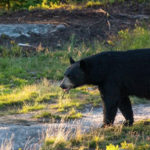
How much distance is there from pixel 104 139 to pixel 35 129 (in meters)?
1.35

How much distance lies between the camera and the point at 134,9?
20.4 m

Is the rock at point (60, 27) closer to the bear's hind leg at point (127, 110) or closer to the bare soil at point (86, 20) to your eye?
the bare soil at point (86, 20)

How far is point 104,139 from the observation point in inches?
277

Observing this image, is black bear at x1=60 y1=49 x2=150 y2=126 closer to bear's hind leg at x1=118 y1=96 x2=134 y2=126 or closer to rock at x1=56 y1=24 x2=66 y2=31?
bear's hind leg at x1=118 y1=96 x2=134 y2=126

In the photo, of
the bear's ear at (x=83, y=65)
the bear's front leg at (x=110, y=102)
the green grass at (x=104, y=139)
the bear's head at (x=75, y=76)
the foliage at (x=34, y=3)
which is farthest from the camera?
the foliage at (x=34, y=3)

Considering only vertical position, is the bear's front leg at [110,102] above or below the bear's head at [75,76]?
below

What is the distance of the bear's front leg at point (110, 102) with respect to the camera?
7914mm

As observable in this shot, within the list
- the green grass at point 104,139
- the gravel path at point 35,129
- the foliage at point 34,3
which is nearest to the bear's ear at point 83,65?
the gravel path at point 35,129

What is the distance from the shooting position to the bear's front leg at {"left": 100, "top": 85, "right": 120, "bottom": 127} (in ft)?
26.0

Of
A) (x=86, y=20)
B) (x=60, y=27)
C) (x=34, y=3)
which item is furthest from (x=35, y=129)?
(x=34, y=3)

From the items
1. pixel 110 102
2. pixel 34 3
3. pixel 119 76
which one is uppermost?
pixel 119 76

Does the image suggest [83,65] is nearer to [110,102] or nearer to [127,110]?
[110,102]

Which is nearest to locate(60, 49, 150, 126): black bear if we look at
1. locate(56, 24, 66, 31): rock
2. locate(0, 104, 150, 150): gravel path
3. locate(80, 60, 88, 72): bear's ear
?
locate(80, 60, 88, 72): bear's ear

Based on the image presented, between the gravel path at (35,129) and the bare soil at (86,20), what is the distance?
316 inches
